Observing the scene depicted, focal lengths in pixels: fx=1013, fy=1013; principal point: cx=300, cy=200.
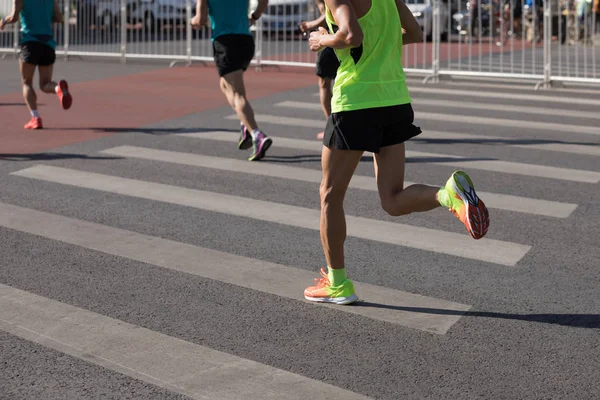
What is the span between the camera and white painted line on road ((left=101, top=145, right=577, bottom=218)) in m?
7.50

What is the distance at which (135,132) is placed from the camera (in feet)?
36.0

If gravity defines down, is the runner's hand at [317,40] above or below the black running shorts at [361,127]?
above

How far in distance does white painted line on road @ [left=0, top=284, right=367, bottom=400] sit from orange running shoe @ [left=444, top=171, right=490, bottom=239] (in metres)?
1.18

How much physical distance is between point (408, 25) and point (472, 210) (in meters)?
1.02

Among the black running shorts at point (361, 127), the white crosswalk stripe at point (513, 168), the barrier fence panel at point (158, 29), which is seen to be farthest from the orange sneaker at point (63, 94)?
the barrier fence panel at point (158, 29)

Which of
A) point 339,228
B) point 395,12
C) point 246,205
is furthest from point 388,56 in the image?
point 246,205

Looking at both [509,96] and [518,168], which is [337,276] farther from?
[509,96]

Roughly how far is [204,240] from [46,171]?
9.31 ft

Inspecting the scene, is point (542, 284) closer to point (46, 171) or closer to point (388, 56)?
point (388, 56)

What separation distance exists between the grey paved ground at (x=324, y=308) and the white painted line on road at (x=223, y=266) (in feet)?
0.26

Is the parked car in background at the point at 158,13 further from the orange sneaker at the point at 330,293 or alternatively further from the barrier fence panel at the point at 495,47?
the orange sneaker at the point at 330,293

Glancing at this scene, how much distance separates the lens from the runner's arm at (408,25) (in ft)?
16.7

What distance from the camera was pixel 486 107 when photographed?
13031 mm

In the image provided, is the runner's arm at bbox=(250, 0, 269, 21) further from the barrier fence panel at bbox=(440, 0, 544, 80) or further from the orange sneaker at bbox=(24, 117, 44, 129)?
the barrier fence panel at bbox=(440, 0, 544, 80)
